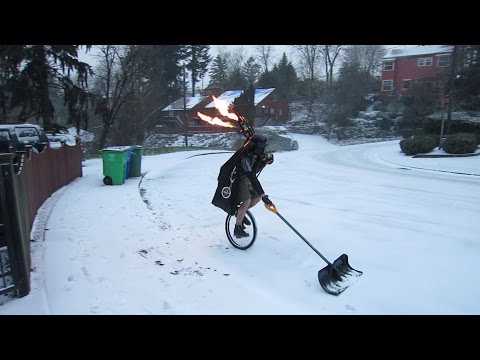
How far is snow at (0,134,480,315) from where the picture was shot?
3711 mm

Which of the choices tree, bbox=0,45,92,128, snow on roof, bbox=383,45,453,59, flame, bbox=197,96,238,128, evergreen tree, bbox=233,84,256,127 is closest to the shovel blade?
flame, bbox=197,96,238,128

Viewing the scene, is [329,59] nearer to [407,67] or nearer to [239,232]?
[407,67]

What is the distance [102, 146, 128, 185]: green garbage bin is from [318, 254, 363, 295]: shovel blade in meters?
8.11

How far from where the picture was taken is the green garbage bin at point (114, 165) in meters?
10.6

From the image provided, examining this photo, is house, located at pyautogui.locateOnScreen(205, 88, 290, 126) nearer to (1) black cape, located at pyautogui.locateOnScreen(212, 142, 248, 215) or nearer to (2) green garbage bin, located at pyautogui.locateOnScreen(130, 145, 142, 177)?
(2) green garbage bin, located at pyautogui.locateOnScreen(130, 145, 142, 177)

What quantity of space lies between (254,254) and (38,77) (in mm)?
18327

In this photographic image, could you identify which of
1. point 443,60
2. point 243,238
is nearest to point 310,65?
point 443,60

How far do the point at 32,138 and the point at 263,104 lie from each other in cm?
Answer: 3336

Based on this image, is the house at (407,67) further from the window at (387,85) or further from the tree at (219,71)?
the tree at (219,71)

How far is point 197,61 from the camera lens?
158ft

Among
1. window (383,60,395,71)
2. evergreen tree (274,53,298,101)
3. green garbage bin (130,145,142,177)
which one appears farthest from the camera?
evergreen tree (274,53,298,101)

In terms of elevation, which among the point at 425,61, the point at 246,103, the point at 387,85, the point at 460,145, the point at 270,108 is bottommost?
the point at 460,145

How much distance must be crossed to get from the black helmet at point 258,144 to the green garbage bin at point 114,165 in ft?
22.5
